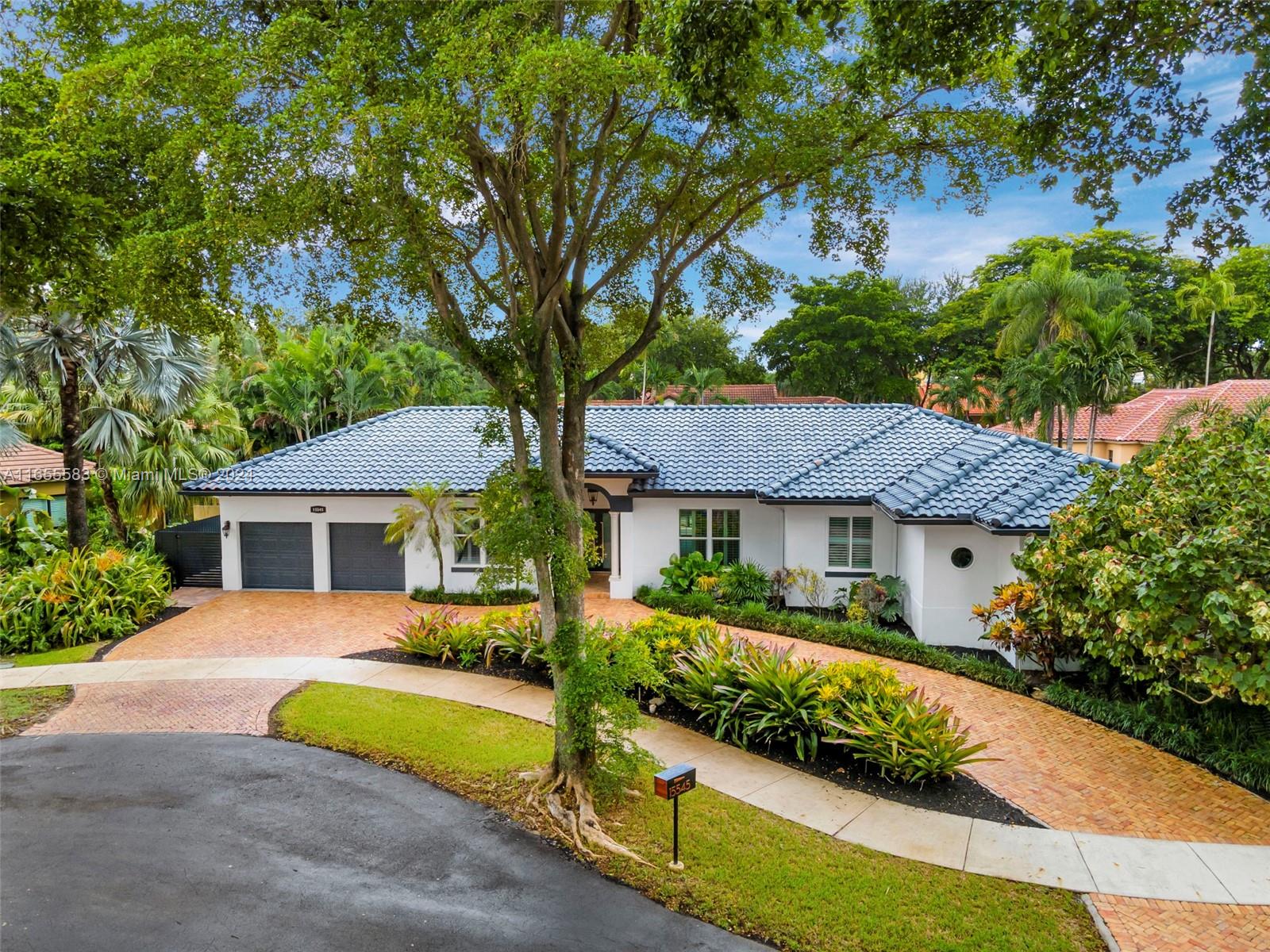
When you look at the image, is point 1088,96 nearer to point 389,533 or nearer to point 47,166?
point 47,166

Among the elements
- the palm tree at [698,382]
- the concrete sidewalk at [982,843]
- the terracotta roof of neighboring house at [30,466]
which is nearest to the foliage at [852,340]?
the palm tree at [698,382]

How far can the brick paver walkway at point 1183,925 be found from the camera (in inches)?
241

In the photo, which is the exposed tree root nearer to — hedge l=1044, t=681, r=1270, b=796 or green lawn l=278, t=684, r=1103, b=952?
green lawn l=278, t=684, r=1103, b=952

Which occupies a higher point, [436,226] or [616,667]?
[436,226]

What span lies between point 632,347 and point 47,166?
21.4 ft

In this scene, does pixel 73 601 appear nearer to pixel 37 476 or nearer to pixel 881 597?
pixel 37 476

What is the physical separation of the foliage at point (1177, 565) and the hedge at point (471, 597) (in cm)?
1059

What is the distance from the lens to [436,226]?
28.7 ft

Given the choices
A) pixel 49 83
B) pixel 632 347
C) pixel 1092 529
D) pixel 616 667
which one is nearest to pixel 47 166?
pixel 49 83

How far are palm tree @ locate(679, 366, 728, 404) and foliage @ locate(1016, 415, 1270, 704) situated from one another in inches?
1481

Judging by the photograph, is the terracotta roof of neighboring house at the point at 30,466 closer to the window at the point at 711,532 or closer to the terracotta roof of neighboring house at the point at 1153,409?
the window at the point at 711,532

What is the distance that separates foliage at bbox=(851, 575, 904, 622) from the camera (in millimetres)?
15773

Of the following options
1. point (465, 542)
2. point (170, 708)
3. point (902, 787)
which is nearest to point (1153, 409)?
point (465, 542)

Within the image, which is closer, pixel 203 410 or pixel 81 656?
pixel 81 656
